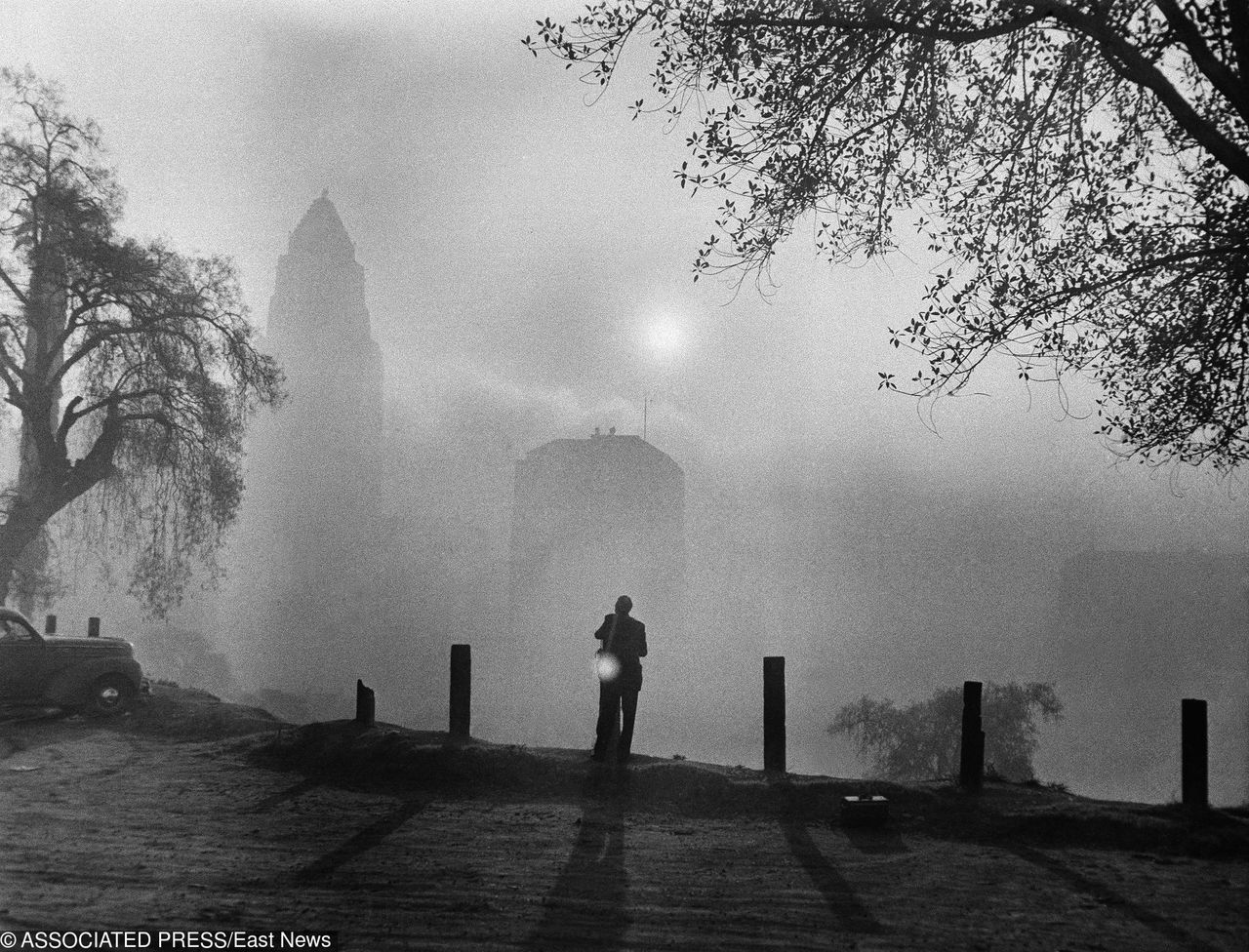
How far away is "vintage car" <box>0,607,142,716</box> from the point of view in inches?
648

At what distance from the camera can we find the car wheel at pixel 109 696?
57.0 ft

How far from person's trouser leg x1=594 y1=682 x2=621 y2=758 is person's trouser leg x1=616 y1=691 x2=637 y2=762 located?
0.10m

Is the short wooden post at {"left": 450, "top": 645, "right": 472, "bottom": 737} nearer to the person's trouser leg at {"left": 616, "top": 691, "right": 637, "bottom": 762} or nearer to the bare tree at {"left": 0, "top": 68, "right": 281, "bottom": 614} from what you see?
the person's trouser leg at {"left": 616, "top": 691, "right": 637, "bottom": 762}

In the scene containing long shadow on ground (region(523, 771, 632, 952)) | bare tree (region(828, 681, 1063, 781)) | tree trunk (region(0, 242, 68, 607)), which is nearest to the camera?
long shadow on ground (region(523, 771, 632, 952))

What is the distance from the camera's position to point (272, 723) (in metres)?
15.7

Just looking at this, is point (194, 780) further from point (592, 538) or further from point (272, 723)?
point (592, 538)

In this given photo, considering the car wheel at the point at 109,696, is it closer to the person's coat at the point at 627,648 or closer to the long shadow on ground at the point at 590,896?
the person's coat at the point at 627,648

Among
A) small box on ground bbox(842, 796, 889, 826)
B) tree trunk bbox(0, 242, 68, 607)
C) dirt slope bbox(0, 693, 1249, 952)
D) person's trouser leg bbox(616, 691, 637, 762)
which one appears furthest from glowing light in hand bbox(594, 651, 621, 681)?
tree trunk bbox(0, 242, 68, 607)

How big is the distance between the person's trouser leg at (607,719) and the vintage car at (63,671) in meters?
10.9

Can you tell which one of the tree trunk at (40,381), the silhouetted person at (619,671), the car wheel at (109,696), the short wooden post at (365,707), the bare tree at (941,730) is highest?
the tree trunk at (40,381)

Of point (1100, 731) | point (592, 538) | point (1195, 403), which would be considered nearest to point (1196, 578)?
point (1100, 731)

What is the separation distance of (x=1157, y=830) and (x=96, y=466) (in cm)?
2198

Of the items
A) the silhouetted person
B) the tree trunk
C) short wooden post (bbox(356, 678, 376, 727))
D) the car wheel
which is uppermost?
the tree trunk

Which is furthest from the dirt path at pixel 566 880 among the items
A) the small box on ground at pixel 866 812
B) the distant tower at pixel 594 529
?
the distant tower at pixel 594 529
